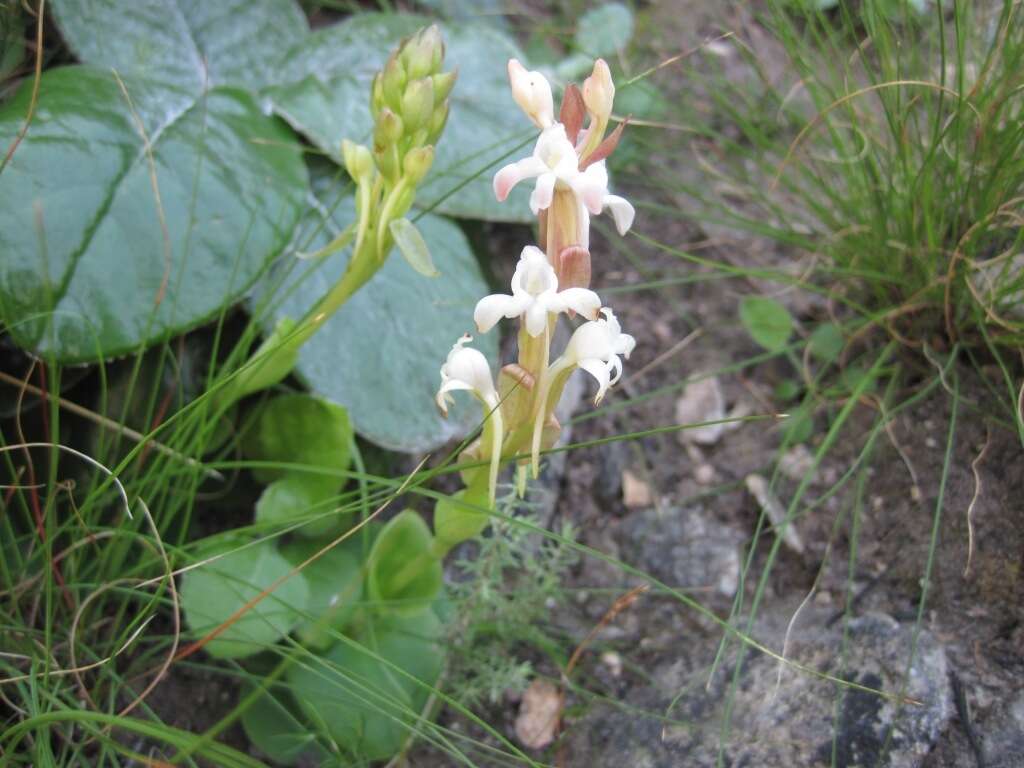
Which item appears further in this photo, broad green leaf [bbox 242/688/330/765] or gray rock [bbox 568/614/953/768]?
broad green leaf [bbox 242/688/330/765]

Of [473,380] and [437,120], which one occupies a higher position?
[437,120]

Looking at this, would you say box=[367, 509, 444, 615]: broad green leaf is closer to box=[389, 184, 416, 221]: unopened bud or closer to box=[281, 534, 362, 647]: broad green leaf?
box=[281, 534, 362, 647]: broad green leaf

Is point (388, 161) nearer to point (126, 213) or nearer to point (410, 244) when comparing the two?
point (410, 244)

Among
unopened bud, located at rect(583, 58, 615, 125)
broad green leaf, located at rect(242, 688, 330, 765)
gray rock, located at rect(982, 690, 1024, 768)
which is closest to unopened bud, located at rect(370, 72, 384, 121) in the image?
unopened bud, located at rect(583, 58, 615, 125)

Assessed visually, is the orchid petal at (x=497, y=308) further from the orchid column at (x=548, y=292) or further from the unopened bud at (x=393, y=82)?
the unopened bud at (x=393, y=82)

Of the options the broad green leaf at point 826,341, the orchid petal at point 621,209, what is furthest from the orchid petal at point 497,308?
the broad green leaf at point 826,341

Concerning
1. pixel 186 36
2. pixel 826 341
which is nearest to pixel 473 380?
pixel 826 341
